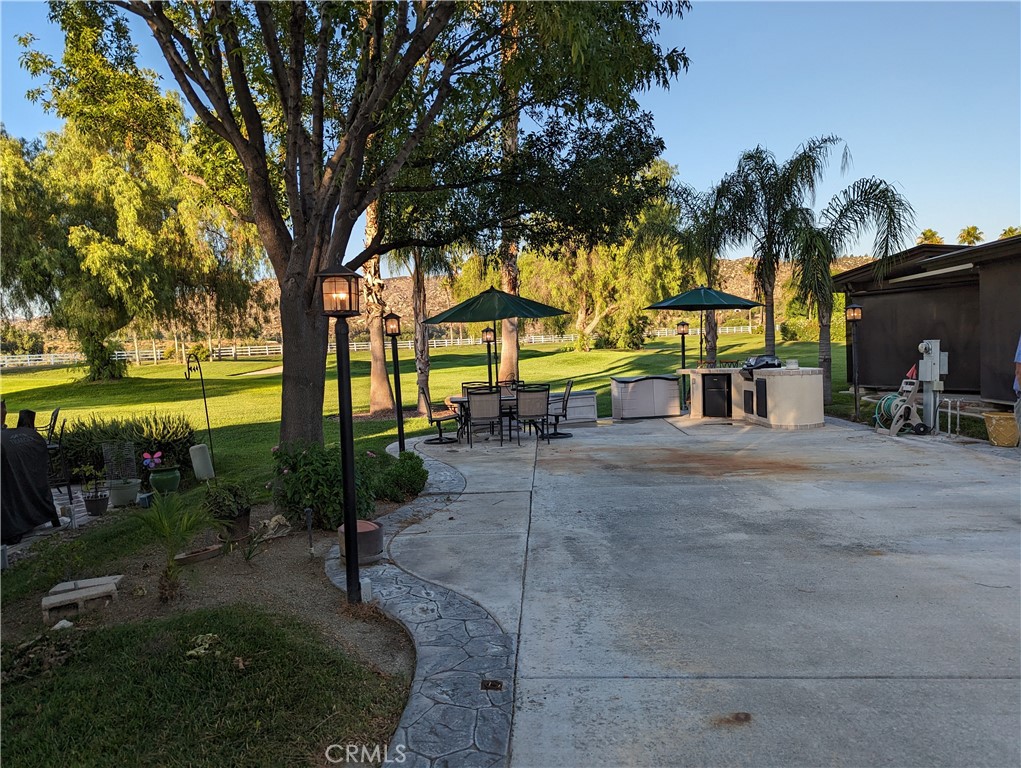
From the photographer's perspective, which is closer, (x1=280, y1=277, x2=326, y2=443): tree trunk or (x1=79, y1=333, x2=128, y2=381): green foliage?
(x1=280, y1=277, x2=326, y2=443): tree trunk

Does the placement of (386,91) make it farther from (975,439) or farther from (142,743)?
(975,439)

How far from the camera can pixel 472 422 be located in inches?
402

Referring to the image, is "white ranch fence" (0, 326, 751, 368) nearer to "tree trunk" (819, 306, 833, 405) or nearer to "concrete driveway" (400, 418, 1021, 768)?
"tree trunk" (819, 306, 833, 405)

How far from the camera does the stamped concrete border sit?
8.43 ft

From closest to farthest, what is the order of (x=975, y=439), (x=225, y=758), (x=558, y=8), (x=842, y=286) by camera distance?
1. (x=225, y=758)
2. (x=558, y=8)
3. (x=975, y=439)
4. (x=842, y=286)

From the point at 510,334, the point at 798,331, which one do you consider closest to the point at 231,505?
the point at 510,334

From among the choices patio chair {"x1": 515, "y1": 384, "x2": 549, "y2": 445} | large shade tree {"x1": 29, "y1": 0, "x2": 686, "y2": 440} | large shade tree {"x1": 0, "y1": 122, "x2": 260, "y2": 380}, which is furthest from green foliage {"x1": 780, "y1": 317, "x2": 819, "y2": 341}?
large shade tree {"x1": 29, "y1": 0, "x2": 686, "y2": 440}

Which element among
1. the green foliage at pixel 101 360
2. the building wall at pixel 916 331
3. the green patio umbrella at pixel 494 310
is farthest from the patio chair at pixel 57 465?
the green foliage at pixel 101 360

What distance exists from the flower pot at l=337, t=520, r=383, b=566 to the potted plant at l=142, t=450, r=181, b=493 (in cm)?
368

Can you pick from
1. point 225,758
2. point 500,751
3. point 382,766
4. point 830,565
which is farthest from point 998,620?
point 225,758

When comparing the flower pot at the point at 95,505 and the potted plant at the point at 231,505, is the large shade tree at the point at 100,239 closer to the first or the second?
the flower pot at the point at 95,505

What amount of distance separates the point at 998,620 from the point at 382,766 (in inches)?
127

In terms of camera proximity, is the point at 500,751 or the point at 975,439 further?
the point at 975,439

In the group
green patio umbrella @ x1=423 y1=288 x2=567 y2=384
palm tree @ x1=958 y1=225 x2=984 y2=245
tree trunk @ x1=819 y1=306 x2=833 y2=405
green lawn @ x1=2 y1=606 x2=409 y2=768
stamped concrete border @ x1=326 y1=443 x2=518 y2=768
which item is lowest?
stamped concrete border @ x1=326 y1=443 x2=518 y2=768
